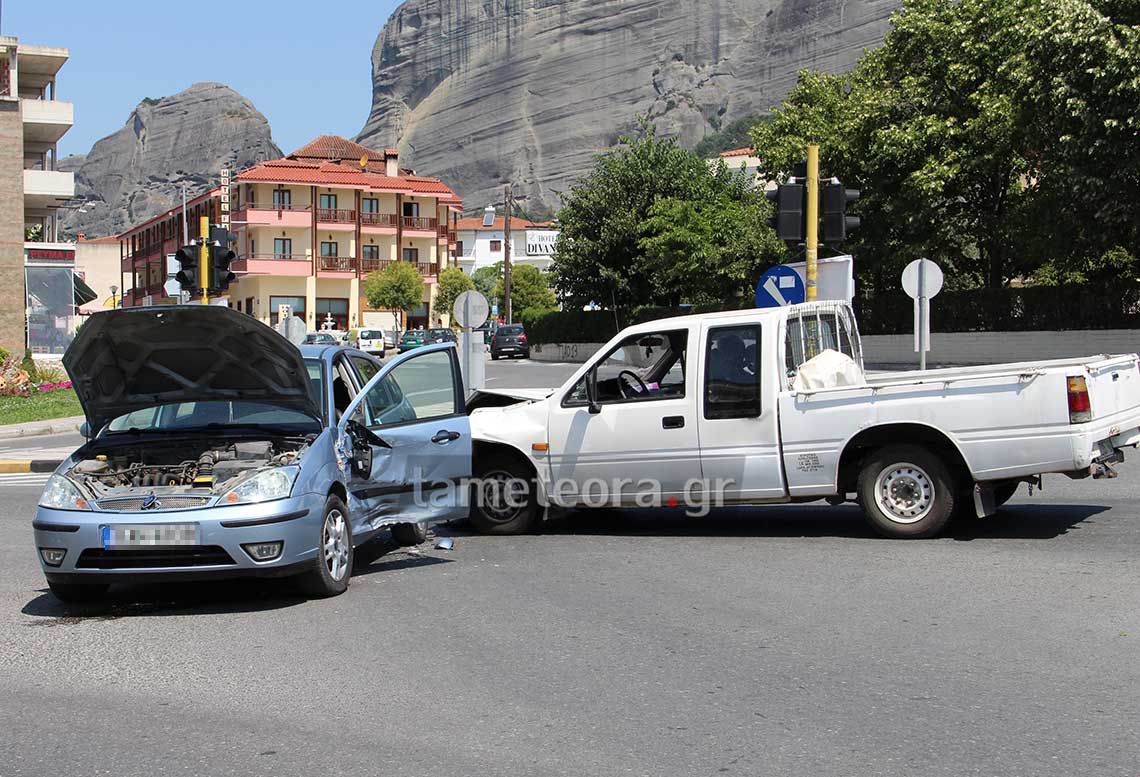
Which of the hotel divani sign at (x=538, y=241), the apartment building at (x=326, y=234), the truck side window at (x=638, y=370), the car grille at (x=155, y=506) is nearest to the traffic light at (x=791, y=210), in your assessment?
the truck side window at (x=638, y=370)

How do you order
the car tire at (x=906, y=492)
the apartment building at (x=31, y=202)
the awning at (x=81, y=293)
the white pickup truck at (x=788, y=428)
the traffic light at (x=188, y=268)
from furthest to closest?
the awning at (x=81, y=293)
the apartment building at (x=31, y=202)
the traffic light at (x=188, y=268)
the car tire at (x=906, y=492)
the white pickup truck at (x=788, y=428)

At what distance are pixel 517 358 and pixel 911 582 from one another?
5506cm

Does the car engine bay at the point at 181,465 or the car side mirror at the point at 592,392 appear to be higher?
the car side mirror at the point at 592,392

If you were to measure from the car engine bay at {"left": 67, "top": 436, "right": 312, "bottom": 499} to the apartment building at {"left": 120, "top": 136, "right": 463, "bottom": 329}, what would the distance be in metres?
70.7

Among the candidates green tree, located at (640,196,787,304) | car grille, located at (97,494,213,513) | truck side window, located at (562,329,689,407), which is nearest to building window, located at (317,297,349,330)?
green tree, located at (640,196,787,304)

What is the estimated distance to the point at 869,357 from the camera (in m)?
43.2

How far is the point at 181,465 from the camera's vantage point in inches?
309

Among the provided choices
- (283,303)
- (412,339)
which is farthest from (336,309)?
(412,339)

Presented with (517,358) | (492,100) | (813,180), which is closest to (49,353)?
(517,358)

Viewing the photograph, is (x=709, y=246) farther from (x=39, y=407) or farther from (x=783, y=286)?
(x=783, y=286)

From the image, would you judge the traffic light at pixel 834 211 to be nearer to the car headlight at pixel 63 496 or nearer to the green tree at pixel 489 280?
the car headlight at pixel 63 496

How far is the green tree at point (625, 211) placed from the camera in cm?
5288

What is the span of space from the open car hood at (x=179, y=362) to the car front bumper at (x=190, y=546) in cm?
106

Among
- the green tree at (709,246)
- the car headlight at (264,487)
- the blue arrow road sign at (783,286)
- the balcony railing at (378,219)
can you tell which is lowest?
the car headlight at (264,487)
